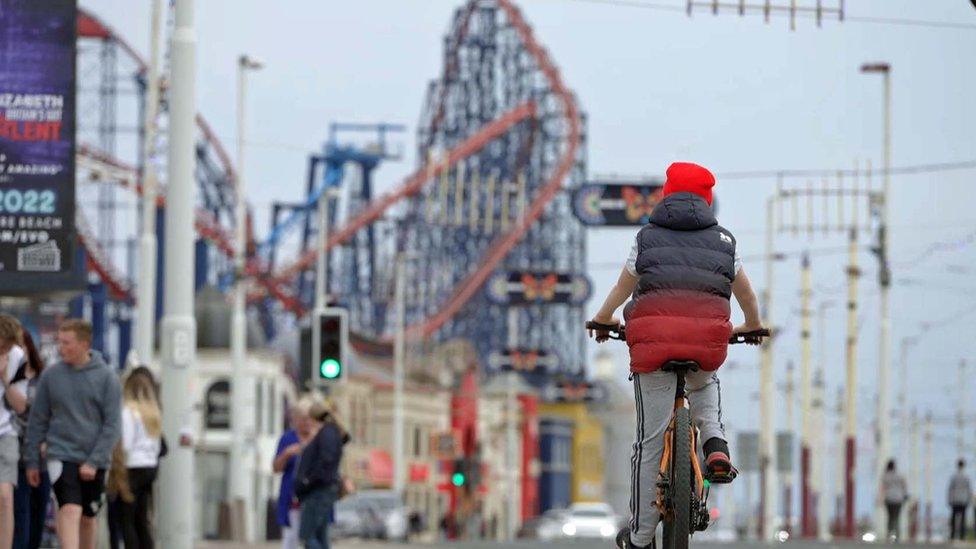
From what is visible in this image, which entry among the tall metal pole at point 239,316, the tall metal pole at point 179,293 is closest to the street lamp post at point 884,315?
the tall metal pole at point 239,316

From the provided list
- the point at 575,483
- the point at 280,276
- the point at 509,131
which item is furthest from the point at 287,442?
the point at 575,483

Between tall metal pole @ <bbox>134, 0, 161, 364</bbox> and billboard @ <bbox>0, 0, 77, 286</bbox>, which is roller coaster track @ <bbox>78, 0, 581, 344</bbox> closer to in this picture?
tall metal pole @ <bbox>134, 0, 161, 364</bbox>

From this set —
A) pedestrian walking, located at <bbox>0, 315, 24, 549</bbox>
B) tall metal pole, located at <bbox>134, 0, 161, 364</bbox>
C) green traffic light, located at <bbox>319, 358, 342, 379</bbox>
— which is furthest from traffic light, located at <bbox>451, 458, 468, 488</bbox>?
pedestrian walking, located at <bbox>0, 315, 24, 549</bbox>

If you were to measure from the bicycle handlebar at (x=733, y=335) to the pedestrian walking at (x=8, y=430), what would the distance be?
396 cm

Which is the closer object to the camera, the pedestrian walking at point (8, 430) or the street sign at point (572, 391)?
the pedestrian walking at point (8, 430)

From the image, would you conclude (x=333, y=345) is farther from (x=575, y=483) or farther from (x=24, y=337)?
(x=575, y=483)

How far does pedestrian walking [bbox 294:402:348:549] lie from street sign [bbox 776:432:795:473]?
1967 inches

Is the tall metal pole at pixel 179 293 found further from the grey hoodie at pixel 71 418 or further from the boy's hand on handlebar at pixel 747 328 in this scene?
the boy's hand on handlebar at pixel 747 328

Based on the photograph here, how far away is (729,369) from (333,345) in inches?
3970

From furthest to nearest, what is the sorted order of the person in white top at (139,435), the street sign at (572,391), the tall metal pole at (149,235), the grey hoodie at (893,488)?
the street sign at (572,391) → the grey hoodie at (893,488) → the tall metal pole at (149,235) → the person in white top at (139,435)

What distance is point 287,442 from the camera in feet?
61.6

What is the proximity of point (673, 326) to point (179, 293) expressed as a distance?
9.83 m

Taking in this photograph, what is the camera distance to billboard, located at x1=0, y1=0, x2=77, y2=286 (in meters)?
18.0

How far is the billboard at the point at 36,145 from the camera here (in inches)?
709
